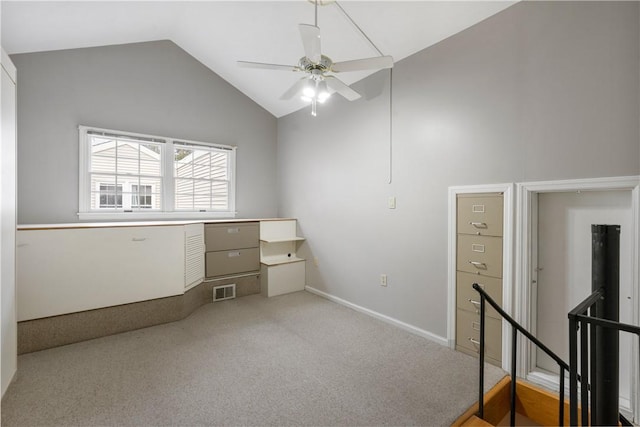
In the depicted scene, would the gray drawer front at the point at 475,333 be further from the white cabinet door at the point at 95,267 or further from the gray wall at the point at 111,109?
the gray wall at the point at 111,109

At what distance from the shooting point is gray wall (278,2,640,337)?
76.0 inches

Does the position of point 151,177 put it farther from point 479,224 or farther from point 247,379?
point 479,224

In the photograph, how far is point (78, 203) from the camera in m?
3.51

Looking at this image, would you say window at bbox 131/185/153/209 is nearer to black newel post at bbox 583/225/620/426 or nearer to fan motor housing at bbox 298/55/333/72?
fan motor housing at bbox 298/55/333/72

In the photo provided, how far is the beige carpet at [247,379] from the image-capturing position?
183 cm

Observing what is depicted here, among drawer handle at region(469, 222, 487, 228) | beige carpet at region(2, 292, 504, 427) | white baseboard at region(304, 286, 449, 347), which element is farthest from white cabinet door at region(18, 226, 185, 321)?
drawer handle at region(469, 222, 487, 228)

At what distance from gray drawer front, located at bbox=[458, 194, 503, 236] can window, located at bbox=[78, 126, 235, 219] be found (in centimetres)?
353

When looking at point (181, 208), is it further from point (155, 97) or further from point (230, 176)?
point (155, 97)

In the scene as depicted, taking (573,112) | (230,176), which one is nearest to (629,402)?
(573,112)

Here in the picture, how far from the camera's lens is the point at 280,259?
15.1 feet

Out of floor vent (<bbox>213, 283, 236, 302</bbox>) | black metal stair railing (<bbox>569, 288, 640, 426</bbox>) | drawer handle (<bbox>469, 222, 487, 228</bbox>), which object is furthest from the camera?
floor vent (<bbox>213, 283, 236, 302</bbox>)

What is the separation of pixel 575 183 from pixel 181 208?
4565 mm

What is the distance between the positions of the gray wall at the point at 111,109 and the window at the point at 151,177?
0.38 feet

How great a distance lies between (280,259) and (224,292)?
3.19ft
